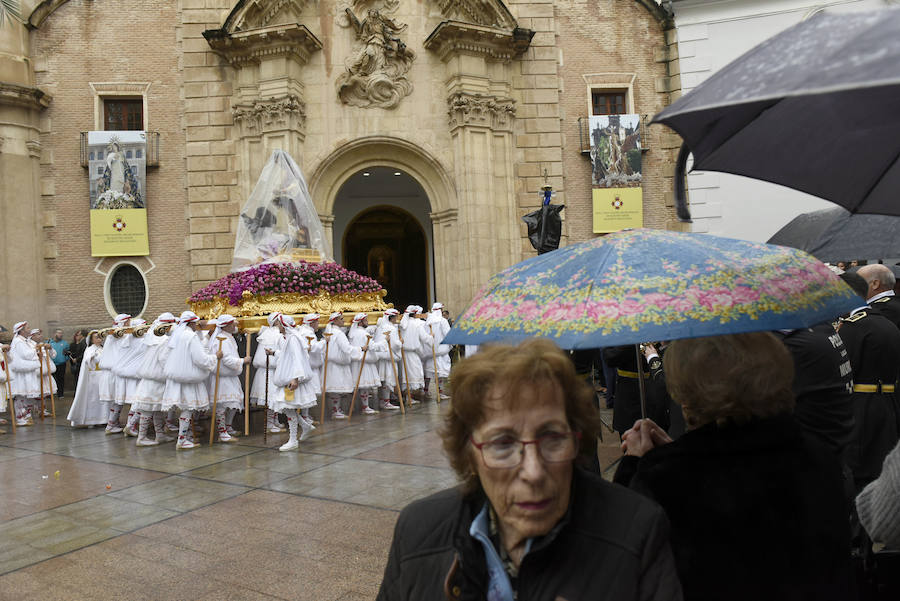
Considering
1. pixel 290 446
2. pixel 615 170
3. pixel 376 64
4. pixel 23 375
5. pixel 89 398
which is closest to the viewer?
pixel 290 446

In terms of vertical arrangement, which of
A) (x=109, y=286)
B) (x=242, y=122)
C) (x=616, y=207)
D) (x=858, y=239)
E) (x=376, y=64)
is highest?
(x=376, y=64)

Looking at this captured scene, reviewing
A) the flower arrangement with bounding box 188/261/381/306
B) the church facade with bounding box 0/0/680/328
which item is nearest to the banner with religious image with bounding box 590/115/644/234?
the church facade with bounding box 0/0/680/328

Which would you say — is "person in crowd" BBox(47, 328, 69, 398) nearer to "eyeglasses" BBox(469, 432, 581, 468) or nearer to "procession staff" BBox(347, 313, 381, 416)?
"procession staff" BBox(347, 313, 381, 416)

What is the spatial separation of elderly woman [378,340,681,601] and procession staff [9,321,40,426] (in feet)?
41.9

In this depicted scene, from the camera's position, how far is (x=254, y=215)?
1391 centimetres

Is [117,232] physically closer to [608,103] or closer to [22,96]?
[22,96]

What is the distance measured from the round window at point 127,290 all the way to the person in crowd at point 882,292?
17866mm

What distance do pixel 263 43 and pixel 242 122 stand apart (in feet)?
7.21

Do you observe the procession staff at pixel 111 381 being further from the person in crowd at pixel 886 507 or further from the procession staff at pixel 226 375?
the person in crowd at pixel 886 507

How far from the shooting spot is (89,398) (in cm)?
1120

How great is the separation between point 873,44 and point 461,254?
16.6m

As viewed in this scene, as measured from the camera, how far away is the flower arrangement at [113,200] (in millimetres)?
17781

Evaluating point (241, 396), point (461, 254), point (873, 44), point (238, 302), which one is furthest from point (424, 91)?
point (873, 44)

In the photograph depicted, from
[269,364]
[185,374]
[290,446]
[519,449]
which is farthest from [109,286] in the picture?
[519,449]
